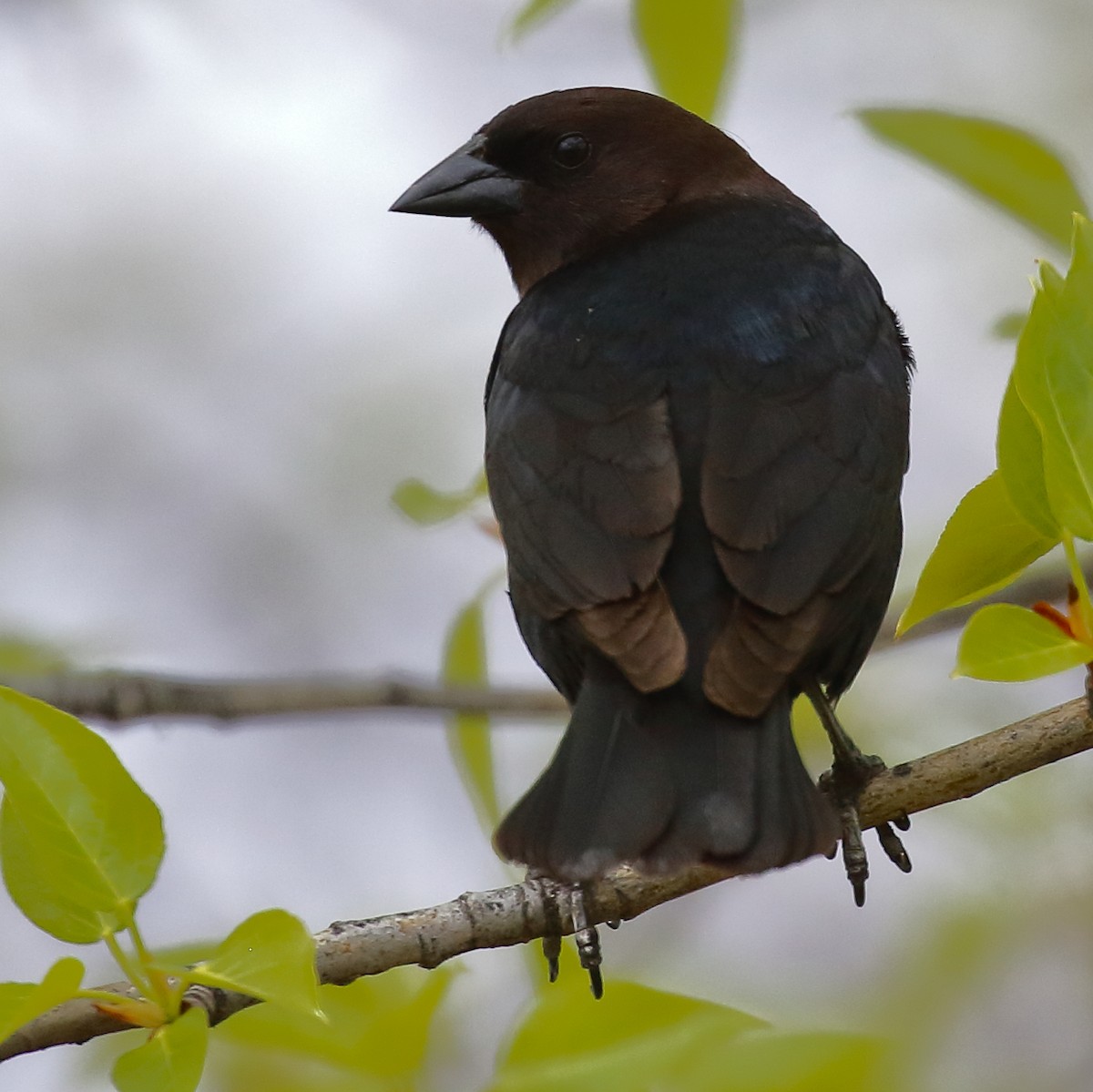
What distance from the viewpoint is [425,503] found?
11.0ft

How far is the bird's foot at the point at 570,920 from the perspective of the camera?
103 inches

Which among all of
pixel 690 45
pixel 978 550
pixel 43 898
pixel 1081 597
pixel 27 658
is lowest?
pixel 43 898

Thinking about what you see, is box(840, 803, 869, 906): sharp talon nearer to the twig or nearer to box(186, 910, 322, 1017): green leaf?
the twig

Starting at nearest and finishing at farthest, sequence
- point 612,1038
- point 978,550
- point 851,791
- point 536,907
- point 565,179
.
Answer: point 612,1038
point 978,550
point 536,907
point 851,791
point 565,179

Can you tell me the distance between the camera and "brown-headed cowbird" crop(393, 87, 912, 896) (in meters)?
2.79

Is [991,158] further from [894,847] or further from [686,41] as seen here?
[894,847]

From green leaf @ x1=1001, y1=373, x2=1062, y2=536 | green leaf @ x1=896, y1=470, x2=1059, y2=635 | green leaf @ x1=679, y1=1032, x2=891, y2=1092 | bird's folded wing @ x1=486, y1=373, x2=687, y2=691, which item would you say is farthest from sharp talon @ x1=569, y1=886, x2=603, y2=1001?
green leaf @ x1=1001, y1=373, x2=1062, y2=536

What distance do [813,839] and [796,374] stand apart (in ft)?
3.36

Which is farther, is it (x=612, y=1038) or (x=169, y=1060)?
(x=612, y=1038)

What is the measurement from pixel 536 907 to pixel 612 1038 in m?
0.53

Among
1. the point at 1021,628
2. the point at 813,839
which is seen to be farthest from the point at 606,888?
the point at 1021,628

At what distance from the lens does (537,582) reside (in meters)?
3.07

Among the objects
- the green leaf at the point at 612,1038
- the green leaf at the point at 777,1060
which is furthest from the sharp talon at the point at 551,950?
the green leaf at the point at 777,1060

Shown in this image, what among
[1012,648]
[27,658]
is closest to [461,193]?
[27,658]
